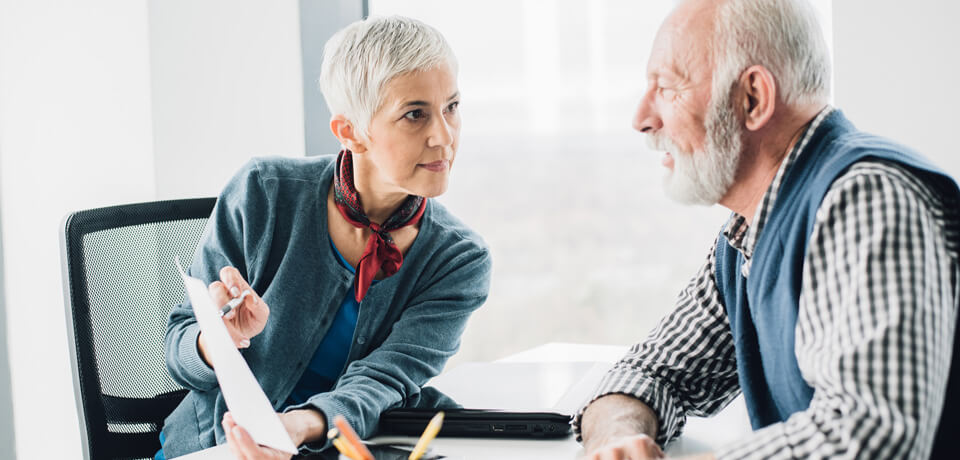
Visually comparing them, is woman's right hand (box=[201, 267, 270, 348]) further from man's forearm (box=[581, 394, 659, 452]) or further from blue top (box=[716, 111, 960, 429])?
blue top (box=[716, 111, 960, 429])

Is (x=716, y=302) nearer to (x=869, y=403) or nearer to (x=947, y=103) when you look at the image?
(x=869, y=403)

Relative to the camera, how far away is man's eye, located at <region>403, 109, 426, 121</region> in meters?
1.58

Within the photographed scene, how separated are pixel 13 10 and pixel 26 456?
1.16 meters

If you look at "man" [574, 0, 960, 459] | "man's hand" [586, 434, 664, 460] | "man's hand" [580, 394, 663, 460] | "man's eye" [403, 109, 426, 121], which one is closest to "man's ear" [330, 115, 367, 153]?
"man's eye" [403, 109, 426, 121]

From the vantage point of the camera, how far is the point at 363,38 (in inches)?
61.7

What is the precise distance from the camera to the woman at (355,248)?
156cm

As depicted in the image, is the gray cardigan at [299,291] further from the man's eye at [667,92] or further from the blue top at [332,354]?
the man's eye at [667,92]

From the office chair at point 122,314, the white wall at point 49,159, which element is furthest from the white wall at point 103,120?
the office chair at point 122,314

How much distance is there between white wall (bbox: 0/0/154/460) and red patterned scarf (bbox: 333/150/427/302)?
3.46ft

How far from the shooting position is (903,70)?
2064mm

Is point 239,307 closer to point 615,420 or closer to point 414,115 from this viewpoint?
point 414,115

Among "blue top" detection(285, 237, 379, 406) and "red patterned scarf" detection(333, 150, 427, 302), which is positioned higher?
"red patterned scarf" detection(333, 150, 427, 302)

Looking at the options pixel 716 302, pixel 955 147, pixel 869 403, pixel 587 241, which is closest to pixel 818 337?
pixel 869 403

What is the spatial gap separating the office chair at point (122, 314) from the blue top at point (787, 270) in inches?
44.8
